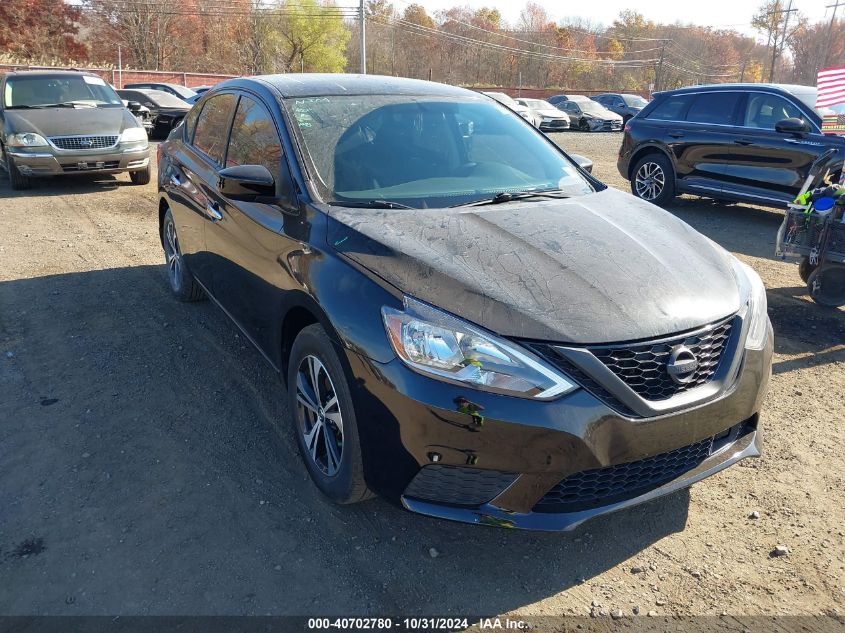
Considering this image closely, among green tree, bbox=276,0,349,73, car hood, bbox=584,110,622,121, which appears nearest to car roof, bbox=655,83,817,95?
car hood, bbox=584,110,622,121

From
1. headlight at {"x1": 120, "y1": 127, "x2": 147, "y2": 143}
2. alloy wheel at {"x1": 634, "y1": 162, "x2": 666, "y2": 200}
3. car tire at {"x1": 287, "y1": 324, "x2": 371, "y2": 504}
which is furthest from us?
headlight at {"x1": 120, "y1": 127, "x2": 147, "y2": 143}

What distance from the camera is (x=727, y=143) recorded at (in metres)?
8.88

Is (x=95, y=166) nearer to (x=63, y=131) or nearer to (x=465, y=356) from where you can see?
(x=63, y=131)

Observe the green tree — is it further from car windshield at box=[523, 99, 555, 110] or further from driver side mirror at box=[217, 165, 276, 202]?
driver side mirror at box=[217, 165, 276, 202]

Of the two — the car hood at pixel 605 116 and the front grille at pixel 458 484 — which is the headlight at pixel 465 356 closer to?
the front grille at pixel 458 484

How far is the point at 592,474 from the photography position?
238 cm

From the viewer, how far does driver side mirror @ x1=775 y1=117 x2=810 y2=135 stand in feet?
26.0

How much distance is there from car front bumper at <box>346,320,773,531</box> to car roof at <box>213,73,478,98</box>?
1.93 meters

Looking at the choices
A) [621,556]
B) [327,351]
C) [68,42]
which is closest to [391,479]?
[327,351]

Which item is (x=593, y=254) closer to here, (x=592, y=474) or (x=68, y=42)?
(x=592, y=474)

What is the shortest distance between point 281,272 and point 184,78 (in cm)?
4710

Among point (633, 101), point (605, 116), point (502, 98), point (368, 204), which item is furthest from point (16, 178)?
point (633, 101)

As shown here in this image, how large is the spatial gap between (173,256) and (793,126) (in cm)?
716

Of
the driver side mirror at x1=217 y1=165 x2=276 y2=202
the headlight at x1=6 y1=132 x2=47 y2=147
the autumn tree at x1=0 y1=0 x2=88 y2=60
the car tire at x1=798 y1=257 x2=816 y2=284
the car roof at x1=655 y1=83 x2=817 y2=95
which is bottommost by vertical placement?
the car tire at x1=798 y1=257 x2=816 y2=284
